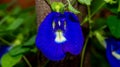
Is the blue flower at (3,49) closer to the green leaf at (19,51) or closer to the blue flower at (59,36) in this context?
the green leaf at (19,51)

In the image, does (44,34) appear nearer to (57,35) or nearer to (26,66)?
(57,35)

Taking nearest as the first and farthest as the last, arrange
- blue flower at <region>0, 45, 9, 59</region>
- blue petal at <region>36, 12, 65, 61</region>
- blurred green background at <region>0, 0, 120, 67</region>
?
blue petal at <region>36, 12, 65, 61</region>
blurred green background at <region>0, 0, 120, 67</region>
blue flower at <region>0, 45, 9, 59</region>

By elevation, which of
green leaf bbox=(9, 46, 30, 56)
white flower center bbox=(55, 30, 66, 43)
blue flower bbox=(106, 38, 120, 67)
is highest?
white flower center bbox=(55, 30, 66, 43)

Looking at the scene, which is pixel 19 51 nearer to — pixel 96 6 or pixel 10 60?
pixel 10 60

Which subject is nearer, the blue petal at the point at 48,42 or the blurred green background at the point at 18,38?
the blue petal at the point at 48,42

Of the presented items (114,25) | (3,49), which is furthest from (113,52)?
(3,49)

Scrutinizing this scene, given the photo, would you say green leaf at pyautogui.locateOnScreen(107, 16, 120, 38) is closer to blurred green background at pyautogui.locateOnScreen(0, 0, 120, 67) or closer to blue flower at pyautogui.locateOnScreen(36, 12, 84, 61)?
blurred green background at pyautogui.locateOnScreen(0, 0, 120, 67)

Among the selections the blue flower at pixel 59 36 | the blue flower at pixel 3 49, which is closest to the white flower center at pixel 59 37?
the blue flower at pixel 59 36

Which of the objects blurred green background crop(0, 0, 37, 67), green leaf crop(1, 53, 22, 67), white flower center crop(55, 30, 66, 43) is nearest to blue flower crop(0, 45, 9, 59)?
blurred green background crop(0, 0, 37, 67)
